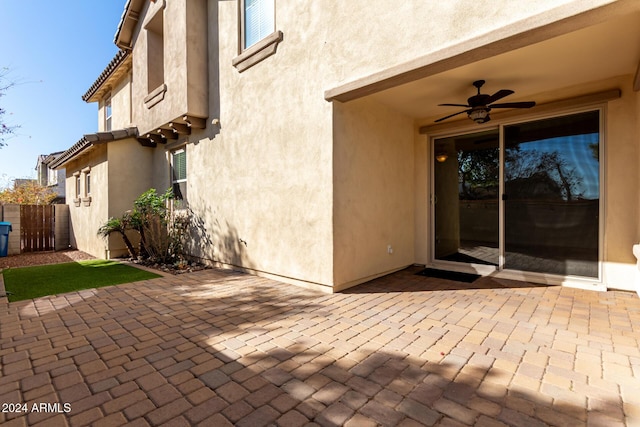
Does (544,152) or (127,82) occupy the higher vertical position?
(127,82)

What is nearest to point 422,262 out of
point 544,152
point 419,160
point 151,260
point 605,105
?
point 419,160

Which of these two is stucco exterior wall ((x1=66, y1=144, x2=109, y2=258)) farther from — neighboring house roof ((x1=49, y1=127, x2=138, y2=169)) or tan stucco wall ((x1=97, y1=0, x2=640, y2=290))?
tan stucco wall ((x1=97, y1=0, x2=640, y2=290))

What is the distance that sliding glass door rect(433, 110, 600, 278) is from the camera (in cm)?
512

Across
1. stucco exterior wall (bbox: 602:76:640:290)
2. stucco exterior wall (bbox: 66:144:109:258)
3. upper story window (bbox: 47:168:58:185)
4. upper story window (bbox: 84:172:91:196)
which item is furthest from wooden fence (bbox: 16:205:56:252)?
upper story window (bbox: 47:168:58:185)

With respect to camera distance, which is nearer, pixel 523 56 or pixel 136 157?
pixel 523 56

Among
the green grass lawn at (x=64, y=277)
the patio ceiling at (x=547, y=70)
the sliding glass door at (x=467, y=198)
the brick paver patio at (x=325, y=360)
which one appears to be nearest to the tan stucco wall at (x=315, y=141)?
the sliding glass door at (x=467, y=198)

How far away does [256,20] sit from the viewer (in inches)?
253

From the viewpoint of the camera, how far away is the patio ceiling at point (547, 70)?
137 inches

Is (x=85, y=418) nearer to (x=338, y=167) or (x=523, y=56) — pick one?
(x=338, y=167)

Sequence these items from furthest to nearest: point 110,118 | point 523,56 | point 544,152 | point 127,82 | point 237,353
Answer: point 110,118 → point 127,82 → point 544,152 → point 523,56 → point 237,353

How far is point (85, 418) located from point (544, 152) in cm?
710

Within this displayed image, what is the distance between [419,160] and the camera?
22.6 feet

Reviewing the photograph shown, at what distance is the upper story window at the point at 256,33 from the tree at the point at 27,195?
1731 centimetres

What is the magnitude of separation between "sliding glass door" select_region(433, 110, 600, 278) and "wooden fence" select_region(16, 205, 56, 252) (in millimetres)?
14108
